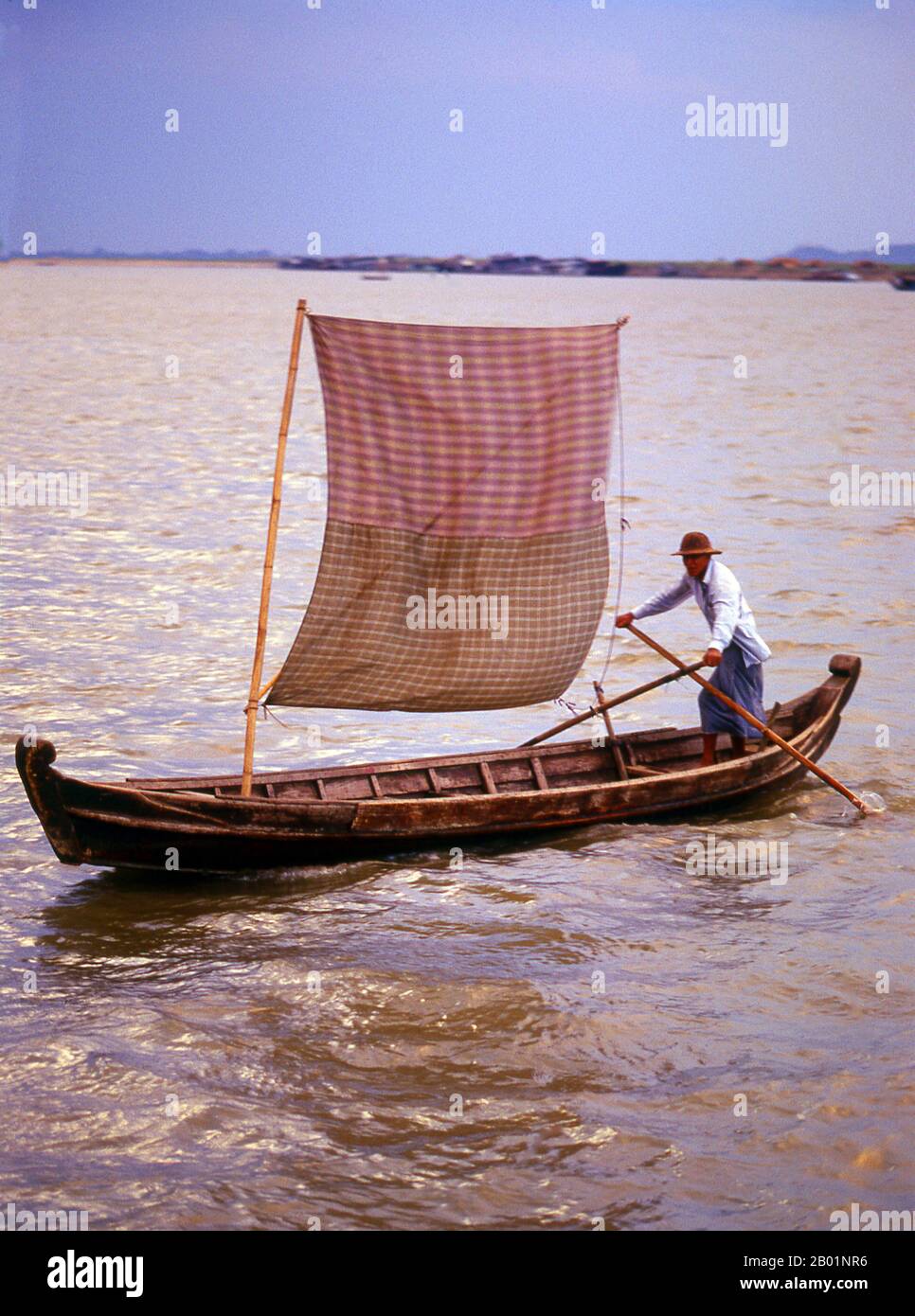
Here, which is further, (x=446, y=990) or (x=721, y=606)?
(x=721, y=606)

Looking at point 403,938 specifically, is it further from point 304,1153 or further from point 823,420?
point 823,420

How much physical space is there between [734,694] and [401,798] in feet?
7.63

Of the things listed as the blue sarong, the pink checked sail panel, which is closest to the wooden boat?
the blue sarong

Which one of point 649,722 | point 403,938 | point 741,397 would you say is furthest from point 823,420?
point 403,938

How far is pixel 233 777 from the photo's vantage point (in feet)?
30.8

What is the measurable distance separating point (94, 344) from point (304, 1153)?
54104 mm

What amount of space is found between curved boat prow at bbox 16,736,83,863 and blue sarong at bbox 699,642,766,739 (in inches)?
164

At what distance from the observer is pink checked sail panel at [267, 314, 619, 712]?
9609mm

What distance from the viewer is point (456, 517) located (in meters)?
9.98

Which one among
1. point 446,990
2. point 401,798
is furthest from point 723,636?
point 446,990

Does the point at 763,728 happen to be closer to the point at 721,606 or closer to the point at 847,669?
the point at 721,606

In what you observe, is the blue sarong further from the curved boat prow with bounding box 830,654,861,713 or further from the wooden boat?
the curved boat prow with bounding box 830,654,861,713

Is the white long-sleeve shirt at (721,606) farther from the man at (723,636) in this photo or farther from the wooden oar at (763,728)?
the wooden oar at (763,728)

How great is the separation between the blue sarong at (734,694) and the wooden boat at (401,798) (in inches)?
10.0
